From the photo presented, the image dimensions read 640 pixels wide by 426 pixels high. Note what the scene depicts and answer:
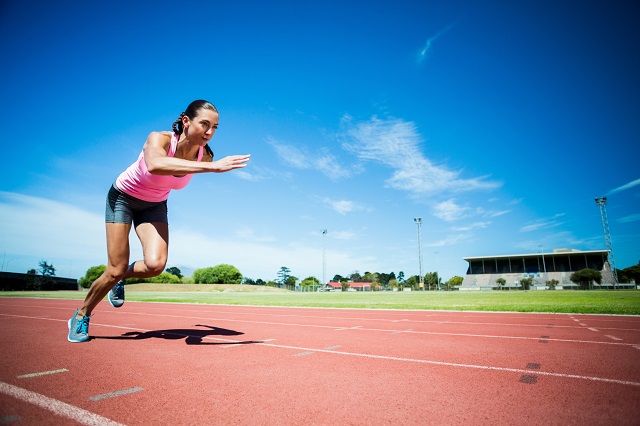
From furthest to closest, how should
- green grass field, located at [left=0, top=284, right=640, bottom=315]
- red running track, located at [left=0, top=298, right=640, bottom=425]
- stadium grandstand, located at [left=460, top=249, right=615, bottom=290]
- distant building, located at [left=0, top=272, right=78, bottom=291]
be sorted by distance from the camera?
stadium grandstand, located at [left=460, top=249, right=615, bottom=290] < distant building, located at [left=0, top=272, right=78, bottom=291] < green grass field, located at [left=0, top=284, right=640, bottom=315] < red running track, located at [left=0, top=298, right=640, bottom=425]

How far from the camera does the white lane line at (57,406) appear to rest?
1.88m

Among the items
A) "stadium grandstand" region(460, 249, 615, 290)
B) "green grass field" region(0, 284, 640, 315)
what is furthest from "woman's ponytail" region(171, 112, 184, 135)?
"stadium grandstand" region(460, 249, 615, 290)

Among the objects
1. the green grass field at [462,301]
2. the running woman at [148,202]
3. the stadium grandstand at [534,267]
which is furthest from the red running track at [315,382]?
the stadium grandstand at [534,267]

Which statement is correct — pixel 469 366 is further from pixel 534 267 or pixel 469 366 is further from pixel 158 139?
pixel 534 267

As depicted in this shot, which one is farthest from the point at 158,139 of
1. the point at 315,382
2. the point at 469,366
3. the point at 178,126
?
the point at 469,366

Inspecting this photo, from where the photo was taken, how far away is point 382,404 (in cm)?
222

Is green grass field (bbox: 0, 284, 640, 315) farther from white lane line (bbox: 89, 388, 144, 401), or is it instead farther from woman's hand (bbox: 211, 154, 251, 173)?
white lane line (bbox: 89, 388, 144, 401)

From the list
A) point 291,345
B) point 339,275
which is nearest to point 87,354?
point 291,345

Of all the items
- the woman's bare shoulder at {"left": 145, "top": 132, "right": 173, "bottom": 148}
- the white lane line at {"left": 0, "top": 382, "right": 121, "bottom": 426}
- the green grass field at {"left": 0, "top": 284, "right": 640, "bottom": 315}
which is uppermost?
the woman's bare shoulder at {"left": 145, "top": 132, "right": 173, "bottom": 148}

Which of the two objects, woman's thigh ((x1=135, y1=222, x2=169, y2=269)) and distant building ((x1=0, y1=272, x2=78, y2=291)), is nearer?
woman's thigh ((x1=135, y1=222, x2=169, y2=269))

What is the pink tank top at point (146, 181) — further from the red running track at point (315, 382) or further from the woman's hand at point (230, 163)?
the red running track at point (315, 382)

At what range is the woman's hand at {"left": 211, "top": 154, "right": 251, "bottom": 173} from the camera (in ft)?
9.57

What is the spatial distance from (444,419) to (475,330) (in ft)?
16.4

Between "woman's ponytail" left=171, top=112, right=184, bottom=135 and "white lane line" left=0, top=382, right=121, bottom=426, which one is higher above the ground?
"woman's ponytail" left=171, top=112, right=184, bottom=135
